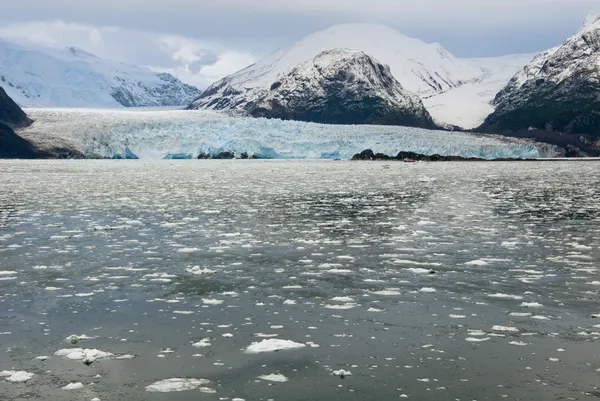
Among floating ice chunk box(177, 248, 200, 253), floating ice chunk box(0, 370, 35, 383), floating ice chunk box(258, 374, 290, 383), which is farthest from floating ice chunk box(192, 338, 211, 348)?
floating ice chunk box(177, 248, 200, 253)

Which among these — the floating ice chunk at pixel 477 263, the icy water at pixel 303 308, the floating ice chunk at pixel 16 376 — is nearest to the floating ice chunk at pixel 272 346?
the icy water at pixel 303 308

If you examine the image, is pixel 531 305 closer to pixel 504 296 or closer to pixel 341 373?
pixel 504 296

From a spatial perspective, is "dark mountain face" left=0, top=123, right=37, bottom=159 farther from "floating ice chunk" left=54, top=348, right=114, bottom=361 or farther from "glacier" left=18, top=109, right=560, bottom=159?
"floating ice chunk" left=54, top=348, right=114, bottom=361

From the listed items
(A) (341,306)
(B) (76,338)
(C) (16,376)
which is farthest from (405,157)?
(C) (16,376)

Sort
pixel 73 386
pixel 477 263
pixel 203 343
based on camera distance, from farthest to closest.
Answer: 1. pixel 477 263
2. pixel 203 343
3. pixel 73 386

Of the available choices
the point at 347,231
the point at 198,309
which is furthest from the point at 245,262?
the point at 347,231

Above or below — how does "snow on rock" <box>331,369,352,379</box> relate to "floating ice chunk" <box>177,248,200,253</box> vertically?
below

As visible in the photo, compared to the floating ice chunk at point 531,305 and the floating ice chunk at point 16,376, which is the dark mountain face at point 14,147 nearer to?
the floating ice chunk at point 16,376

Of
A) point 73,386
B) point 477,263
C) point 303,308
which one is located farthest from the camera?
point 477,263
